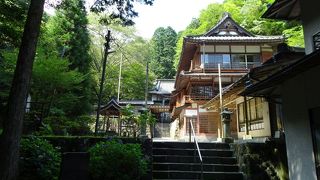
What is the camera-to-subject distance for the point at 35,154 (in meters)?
7.70

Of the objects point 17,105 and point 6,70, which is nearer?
point 17,105

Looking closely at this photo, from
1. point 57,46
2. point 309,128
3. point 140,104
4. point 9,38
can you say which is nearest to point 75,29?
point 57,46

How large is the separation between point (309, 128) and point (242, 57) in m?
21.9

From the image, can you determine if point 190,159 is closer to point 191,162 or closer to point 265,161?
point 191,162

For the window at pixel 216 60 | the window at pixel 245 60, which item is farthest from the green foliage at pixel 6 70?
the window at pixel 245 60

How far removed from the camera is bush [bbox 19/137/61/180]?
24.2 ft

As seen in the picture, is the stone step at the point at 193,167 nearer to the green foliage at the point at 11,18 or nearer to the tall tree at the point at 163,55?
the green foliage at the point at 11,18

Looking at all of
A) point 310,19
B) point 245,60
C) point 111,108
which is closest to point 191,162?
point 310,19

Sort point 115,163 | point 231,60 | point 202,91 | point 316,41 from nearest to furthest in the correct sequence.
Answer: point 115,163 < point 316,41 < point 202,91 < point 231,60

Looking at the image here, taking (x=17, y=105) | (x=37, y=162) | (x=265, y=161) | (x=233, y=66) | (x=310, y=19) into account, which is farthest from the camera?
(x=233, y=66)

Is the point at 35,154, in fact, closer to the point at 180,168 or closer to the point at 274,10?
the point at 180,168

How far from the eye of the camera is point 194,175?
9.48 m

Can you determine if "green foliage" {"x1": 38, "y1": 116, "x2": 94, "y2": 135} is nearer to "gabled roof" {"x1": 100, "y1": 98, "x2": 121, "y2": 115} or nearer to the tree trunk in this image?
"gabled roof" {"x1": 100, "y1": 98, "x2": 121, "y2": 115}

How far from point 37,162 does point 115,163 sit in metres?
2.07
